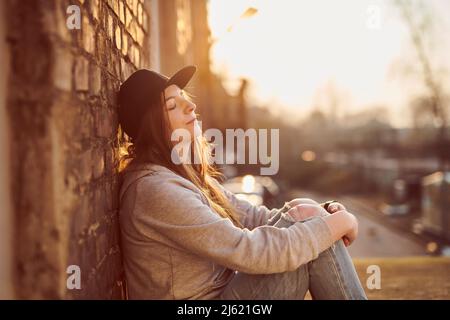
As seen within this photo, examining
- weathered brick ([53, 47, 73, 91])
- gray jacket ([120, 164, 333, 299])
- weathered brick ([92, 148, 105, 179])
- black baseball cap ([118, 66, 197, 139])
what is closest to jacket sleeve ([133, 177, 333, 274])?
gray jacket ([120, 164, 333, 299])

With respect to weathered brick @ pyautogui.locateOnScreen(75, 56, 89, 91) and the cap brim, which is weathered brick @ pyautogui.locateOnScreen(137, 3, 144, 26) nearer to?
the cap brim

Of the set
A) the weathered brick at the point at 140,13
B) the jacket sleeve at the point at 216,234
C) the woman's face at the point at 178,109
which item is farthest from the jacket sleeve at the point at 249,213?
the weathered brick at the point at 140,13

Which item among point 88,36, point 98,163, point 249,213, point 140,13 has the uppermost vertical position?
point 140,13

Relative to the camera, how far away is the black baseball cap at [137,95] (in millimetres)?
2168

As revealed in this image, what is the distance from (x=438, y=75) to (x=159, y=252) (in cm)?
1761

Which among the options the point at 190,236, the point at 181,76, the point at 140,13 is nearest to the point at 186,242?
the point at 190,236

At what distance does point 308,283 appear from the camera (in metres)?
2.08

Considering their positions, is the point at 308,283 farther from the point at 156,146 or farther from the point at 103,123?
the point at 103,123

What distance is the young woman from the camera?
1.89m

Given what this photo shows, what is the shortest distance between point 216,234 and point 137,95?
2.10 ft

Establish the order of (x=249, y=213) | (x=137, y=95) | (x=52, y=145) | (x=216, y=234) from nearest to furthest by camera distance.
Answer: (x=52, y=145), (x=216, y=234), (x=137, y=95), (x=249, y=213)

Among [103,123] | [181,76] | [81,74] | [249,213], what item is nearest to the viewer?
[81,74]

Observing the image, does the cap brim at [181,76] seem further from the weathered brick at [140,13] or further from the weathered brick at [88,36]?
the weathered brick at [140,13]

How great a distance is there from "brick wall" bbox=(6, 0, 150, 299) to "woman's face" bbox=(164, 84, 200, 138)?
1.46 feet
